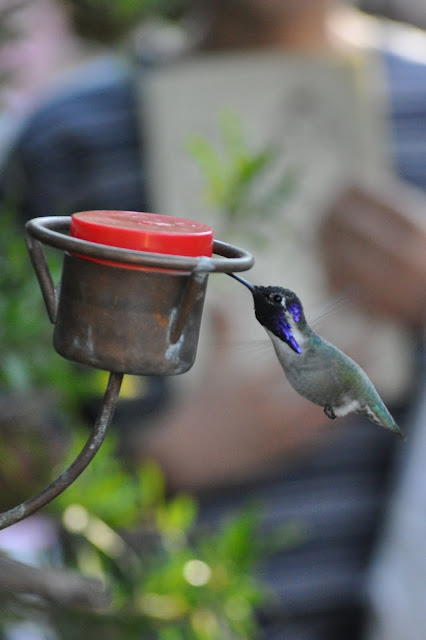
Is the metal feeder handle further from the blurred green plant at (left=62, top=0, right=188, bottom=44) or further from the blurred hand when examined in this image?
the blurred green plant at (left=62, top=0, right=188, bottom=44)

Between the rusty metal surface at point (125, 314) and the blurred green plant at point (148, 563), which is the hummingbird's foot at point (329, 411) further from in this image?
the blurred green plant at point (148, 563)

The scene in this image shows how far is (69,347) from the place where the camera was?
0.33 m

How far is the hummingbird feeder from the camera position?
1.01ft

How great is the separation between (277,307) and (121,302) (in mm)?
72

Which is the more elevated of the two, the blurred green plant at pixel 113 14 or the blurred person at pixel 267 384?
the blurred green plant at pixel 113 14

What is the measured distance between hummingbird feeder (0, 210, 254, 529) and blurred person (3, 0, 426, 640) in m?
0.95

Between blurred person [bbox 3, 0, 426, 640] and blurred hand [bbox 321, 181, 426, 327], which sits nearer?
blurred hand [bbox 321, 181, 426, 327]

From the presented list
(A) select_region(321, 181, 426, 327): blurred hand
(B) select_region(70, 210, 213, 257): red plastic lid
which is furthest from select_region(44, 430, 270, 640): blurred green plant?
(B) select_region(70, 210, 213, 257): red plastic lid

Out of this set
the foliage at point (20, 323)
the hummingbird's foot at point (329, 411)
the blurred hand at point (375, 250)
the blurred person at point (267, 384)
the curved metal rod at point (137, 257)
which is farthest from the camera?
the blurred person at point (267, 384)

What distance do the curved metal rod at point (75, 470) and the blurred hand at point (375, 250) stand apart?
0.63 meters

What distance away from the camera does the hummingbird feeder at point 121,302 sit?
12.1 inches

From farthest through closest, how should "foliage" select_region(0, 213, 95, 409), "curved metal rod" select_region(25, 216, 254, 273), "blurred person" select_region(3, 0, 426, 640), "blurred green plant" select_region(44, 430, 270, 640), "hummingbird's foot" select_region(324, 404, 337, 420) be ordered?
"blurred person" select_region(3, 0, 426, 640) < "blurred green plant" select_region(44, 430, 270, 640) < "foliage" select_region(0, 213, 95, 409) < "hummingbird's foot" select_region(324, 404, 337, 420) < "curved metal rod" select_region(25, 216, 254, 273)

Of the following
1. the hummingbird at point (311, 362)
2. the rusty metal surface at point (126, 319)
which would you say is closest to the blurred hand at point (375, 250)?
the hummingbird at point (311, 362)

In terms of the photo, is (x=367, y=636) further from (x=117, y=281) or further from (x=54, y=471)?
(x=117, y=281)
